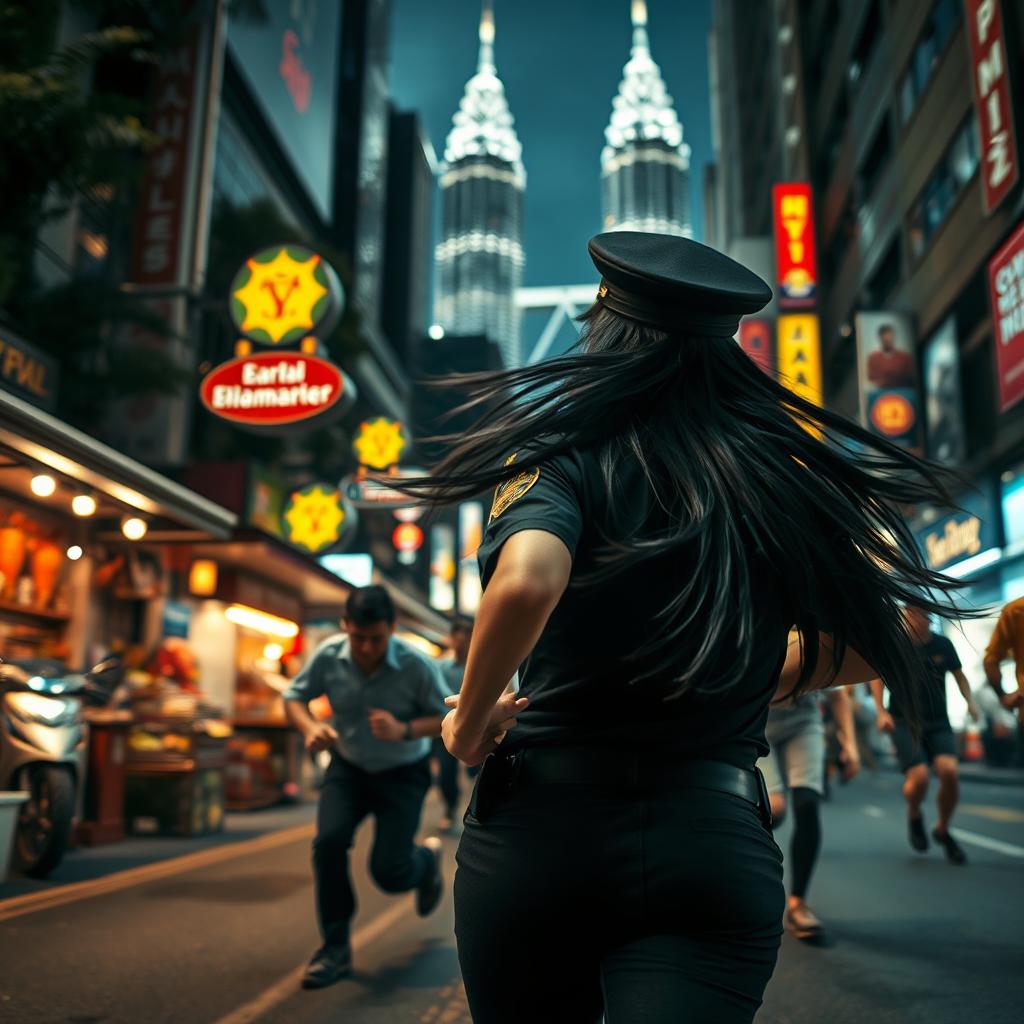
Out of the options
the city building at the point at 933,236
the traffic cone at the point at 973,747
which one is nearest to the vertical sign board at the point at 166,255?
the city building at the point at 933,236

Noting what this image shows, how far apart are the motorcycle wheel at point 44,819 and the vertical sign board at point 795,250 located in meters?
25.9

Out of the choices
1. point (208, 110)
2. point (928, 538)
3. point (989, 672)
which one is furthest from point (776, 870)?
point (928, 538)

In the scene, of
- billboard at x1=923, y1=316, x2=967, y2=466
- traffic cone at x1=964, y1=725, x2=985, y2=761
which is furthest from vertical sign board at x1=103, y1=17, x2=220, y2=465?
traffic cone at x1=964, y1=725, x2=985, y2=761

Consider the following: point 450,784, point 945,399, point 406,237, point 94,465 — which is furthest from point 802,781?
point 406,237

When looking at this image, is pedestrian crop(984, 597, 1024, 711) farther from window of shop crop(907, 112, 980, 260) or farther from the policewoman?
window of shop crop(907, 112, 980, 260)

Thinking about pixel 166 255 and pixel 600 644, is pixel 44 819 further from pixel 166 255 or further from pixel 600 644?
pixel 166 255

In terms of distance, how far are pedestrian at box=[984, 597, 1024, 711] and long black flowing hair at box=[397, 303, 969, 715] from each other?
4729mm

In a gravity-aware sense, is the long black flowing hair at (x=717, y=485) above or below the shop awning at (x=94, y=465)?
below

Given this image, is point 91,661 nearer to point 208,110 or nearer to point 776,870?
point 208,110

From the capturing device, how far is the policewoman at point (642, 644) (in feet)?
5.28

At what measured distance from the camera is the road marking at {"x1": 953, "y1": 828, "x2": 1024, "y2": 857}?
32.0 feet

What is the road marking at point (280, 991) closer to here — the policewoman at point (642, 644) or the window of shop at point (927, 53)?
the policewoman at point (642, 644)

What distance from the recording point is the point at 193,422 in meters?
19.8

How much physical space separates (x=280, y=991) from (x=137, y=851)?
18.6ft
